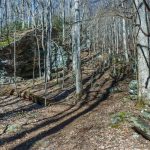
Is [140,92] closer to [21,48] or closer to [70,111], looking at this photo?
[70,111]

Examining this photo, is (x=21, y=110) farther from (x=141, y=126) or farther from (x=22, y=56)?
(x=22, y=56)

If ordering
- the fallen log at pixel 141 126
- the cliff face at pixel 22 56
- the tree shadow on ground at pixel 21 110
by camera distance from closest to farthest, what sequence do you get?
the fallen log at pixel 141 126
the tree shadow on ground at pixel 21 110
the cliff face at pixel 22 56

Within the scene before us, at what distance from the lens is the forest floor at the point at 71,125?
36.9ft

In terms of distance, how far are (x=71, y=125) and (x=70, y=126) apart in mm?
132

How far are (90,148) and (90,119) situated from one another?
2.86 m

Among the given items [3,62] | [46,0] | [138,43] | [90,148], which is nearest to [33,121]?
[90,148]

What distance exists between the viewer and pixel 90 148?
10828mm

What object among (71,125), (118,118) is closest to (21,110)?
(71,125)

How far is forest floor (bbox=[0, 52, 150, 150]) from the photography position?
1126cm

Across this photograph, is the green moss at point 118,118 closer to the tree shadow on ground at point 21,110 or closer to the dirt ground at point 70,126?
the dirt ground at point 70,126

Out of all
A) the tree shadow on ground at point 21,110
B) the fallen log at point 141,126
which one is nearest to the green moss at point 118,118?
the fallen log at point 141,126

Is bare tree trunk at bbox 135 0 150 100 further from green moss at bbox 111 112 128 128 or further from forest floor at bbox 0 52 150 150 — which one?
green moss at bbox 111 112 128 128

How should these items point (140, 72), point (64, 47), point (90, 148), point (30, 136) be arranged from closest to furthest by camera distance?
point (90, 148) → point (30, 136) → point (140, 72) → point (64, 47)

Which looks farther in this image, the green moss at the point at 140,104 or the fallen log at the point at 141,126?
the green moss at the point at 140,104
